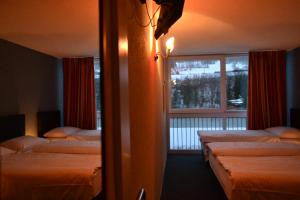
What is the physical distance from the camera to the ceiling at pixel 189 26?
0.47 meters

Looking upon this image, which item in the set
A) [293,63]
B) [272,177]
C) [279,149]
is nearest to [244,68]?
[293,63]

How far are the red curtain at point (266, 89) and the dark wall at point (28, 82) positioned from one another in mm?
4639

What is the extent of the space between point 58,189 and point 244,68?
5.03 m

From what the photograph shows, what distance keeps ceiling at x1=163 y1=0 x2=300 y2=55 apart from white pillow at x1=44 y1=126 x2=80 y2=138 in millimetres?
1934

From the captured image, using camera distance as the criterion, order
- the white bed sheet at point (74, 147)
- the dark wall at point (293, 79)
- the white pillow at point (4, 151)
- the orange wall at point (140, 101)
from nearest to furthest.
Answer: the white pillow at point (4, 151), the white bed sheet at point (74, 147), the orange wall at point (140, 101), the dark wall at point (293, 79)

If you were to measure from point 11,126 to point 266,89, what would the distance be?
496cm

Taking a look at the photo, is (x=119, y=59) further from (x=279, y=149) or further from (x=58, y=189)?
(x=279, y=149)

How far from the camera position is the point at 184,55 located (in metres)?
5.07

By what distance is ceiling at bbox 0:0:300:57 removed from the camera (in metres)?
0.47

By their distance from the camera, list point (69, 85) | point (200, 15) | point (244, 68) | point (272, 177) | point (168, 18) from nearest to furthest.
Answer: point (69, 85) < point (168, 18) < point (272, 177) < point (200, 15) < point (244, 68)

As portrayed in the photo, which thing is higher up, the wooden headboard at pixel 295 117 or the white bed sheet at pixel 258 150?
the wooden headboard at pixel 295 117

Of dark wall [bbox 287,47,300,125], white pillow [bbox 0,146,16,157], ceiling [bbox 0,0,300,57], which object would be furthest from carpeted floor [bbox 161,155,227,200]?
white pillow [bbox 0,146,16,157]

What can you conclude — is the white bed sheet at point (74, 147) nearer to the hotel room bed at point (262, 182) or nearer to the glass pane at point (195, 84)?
the hotel room bed at point (262, 182)

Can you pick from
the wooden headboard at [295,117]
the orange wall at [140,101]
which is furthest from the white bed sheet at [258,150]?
the orange wall at [140,101]
